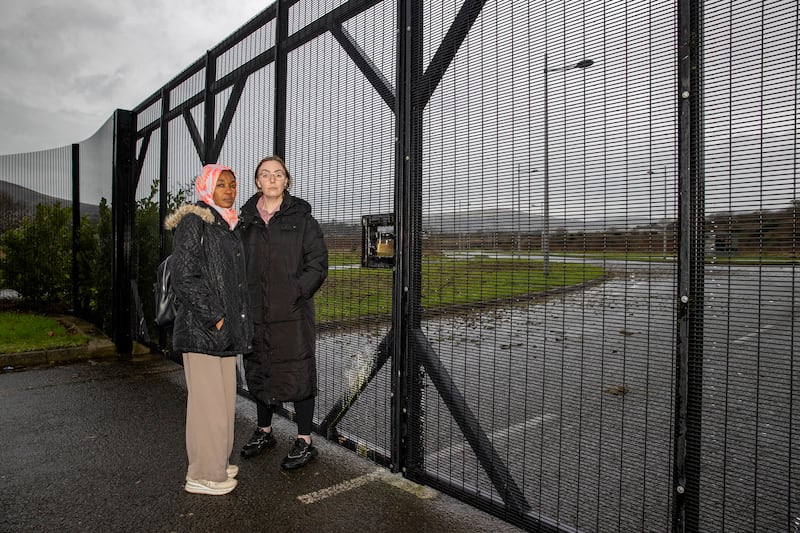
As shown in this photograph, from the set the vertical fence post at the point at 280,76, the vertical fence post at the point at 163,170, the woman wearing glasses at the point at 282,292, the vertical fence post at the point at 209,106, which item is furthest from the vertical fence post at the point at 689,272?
the vertical fence post at the point at 163,170

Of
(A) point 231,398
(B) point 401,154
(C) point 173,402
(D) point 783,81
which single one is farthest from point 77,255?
(D) point 783,81

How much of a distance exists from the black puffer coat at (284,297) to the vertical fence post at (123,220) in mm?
4998

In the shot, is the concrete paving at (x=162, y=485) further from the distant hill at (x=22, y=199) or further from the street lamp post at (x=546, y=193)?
the distant hill at (x=22, y=199)

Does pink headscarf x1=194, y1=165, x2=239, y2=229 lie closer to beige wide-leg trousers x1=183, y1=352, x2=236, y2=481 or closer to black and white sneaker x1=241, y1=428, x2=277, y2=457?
beige wide-leg trousers x1=183, y1=352, x2=236, y2=481

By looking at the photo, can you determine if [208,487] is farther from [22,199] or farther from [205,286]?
[22,199]

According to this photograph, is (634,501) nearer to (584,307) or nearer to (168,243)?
(584,307)

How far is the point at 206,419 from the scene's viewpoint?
3.22m

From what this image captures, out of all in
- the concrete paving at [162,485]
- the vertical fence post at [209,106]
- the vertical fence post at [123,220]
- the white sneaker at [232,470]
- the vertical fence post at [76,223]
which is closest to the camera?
the concrete paving at [162,485]

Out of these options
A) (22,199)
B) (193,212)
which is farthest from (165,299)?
(22,199)

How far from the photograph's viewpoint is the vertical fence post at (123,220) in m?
7.62

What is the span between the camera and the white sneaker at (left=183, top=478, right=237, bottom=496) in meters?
3.23

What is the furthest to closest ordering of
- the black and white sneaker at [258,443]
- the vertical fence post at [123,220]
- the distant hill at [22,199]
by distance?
the distant hill at [22,199] < the vertical fence post at [123,220] < the black and white sneaker at [258,443]

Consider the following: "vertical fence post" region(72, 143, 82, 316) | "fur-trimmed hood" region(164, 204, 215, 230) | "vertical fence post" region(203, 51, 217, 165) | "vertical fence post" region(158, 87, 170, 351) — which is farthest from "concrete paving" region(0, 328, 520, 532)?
"vertical fence post" region(72, 143, 82, 316)

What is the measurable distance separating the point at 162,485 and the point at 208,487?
1.21ft
